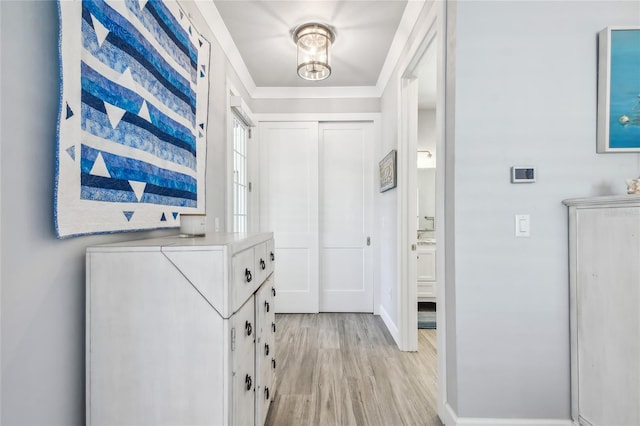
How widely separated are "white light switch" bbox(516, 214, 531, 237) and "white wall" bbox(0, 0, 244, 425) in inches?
73.9

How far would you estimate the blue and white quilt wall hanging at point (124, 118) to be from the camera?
930 mm

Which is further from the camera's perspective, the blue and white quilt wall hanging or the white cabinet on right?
the white cabinet on right

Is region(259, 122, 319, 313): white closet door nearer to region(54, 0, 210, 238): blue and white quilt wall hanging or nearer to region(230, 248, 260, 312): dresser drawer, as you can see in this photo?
region(54, 0, 210, 238): blue and white quilt wall hanging

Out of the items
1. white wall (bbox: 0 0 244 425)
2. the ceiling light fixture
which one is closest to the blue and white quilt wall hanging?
white wall (bbox: 0 0 244 425)

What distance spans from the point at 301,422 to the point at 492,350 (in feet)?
3.62

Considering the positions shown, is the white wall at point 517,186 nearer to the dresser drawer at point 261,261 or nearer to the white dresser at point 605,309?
the white dresser at point 605,309

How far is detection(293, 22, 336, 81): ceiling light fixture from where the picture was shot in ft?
7.96

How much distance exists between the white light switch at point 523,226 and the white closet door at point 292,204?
230 cm

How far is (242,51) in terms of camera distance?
2777mm

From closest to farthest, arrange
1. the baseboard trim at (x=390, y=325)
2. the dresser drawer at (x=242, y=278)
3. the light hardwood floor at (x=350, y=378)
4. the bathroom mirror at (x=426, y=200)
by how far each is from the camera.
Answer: the dresser drawer at (x=242, y=278) < the light hardwood floor at (x=350, y=378) < the baseboard trim at (x=390, y=325) < the bathroom mirror at (x=426, y=200)

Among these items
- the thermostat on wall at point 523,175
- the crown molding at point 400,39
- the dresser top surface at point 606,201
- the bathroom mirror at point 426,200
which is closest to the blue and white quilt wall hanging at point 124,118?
the crown molding at point 400,39

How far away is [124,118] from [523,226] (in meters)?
1.87

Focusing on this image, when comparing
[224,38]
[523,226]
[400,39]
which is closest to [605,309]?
[523,226]

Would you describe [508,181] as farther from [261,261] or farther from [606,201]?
[261,261]
